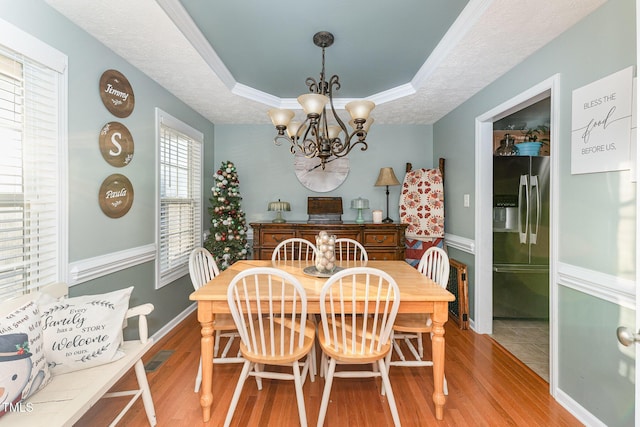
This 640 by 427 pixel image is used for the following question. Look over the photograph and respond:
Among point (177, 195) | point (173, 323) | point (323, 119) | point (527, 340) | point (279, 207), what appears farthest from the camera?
point (279, 207)

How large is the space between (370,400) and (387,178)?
8.65ft

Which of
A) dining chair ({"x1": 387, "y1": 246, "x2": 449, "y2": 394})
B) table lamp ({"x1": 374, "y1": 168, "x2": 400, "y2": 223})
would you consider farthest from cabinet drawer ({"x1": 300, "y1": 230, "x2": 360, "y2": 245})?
dining chair ({"x1": 387, "y1": 246, "x2": 449, "y2": 394})

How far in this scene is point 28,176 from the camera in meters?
1.68

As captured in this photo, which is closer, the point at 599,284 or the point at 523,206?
the point at 599,284

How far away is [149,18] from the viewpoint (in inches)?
72.1

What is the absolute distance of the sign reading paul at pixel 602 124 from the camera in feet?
5.11

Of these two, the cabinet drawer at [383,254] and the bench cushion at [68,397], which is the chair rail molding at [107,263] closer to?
the bench cushion at [68,397]

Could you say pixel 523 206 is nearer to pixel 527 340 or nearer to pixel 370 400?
pixel 527 340

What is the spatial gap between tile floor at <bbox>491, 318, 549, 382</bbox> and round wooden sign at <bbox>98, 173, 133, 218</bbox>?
358cm

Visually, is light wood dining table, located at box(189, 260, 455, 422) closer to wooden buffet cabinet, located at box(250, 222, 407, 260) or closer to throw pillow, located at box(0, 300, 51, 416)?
throw pillow, located at box(0, 300, 51, 416)

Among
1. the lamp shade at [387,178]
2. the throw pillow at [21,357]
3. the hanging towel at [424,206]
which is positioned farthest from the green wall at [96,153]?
the hanging towel at [424,206]

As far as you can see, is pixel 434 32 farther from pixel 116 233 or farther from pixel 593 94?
pixel 116 233

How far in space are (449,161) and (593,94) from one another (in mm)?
1967

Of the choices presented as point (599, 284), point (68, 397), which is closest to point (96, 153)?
point (68, 397)
